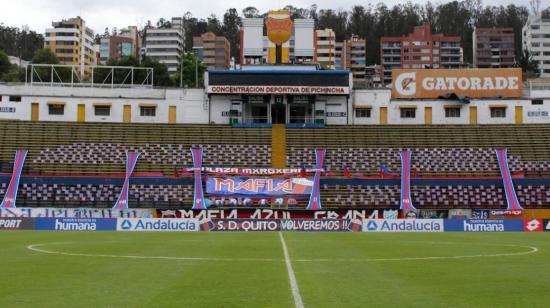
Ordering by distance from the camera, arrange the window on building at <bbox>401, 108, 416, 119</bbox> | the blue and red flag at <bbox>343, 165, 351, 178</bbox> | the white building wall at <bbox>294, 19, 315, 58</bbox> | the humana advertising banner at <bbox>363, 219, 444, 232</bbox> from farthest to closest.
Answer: the white building wall at <bbox>294, 19, 315, 58</bbox>
the window on building at <bbox>401, 108, 416, 119</bbox>
the blue and red flag at <bbox>343, 165, 351, 178</bbox>
the humana advertising banner at <bbox>363, 219, 444, 232</bbox>

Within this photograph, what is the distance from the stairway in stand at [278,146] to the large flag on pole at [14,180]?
28.3 metres

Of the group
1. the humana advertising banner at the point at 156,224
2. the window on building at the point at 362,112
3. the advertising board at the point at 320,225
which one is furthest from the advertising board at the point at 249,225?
the window on building at the point at 362,112

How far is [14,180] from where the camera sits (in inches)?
2906

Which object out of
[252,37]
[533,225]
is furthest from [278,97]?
[533,225]

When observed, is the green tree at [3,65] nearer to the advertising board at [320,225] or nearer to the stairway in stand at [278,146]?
the stairway in stand at [278,146]

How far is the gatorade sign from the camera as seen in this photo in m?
92.1

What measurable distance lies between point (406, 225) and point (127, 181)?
105 ft

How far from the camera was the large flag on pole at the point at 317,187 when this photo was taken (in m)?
72.6

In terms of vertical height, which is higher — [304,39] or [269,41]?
[304,39]

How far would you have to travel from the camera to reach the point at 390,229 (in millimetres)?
58094

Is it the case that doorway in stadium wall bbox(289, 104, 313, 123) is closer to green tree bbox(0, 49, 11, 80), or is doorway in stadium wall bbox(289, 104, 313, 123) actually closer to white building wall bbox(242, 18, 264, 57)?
white building wall bbox(242, 18, 264, 57)

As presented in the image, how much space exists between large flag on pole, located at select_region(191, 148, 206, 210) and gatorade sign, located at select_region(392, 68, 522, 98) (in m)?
30.1

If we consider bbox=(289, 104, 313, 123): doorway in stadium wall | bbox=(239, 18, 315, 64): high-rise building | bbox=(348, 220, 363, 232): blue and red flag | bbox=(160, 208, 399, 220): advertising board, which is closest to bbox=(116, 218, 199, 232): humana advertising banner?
bbox=(160, 208, 399, 220): advertising board

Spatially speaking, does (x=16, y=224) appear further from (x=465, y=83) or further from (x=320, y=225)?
(x=465, y=83)
